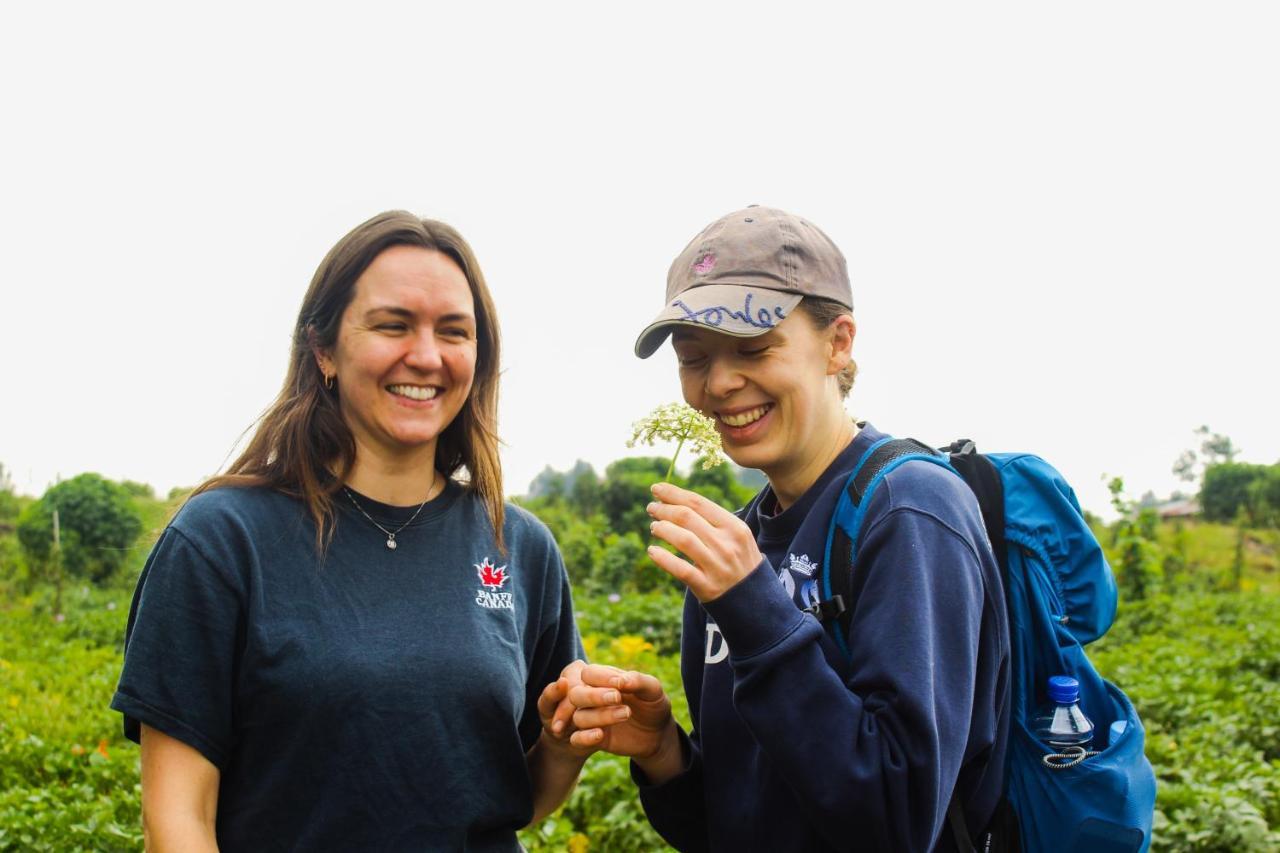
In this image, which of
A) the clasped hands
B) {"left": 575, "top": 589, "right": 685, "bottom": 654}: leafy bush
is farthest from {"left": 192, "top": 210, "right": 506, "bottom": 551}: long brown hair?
{"left": 575, "top": 589, "right": 685, "bottom": 654}: leafy bush

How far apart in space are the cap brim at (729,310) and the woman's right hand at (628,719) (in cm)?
75

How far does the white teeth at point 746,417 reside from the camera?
6.35ft

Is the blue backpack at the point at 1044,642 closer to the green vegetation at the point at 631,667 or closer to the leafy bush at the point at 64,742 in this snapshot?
the green vegetation at the point at 631,667

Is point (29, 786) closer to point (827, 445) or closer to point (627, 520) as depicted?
point (827, 445)

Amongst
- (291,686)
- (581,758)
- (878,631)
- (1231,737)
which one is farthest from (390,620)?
(1231,737)

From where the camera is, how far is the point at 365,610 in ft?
6.75

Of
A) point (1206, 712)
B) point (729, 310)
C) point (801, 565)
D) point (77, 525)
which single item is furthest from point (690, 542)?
point (77, 525)

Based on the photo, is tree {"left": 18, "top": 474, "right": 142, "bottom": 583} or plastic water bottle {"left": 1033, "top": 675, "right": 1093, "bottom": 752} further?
tree {"left": 18, "top": 474, "right": 142, "bottom": 583}

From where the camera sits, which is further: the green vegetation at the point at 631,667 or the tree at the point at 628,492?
the tree at the point at 628,492

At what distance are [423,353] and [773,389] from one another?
84 centimetres

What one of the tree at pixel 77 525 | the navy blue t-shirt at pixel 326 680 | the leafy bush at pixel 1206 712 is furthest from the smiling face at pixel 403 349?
the tree at pixel 77 525

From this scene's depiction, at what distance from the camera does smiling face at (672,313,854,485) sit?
1895 mm

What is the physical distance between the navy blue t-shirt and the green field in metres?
0.43

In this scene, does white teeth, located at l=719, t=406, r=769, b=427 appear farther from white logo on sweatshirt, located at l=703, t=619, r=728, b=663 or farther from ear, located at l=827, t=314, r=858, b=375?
white logo on sweatshirt, located at l=703, t=619, r=728, b=663
